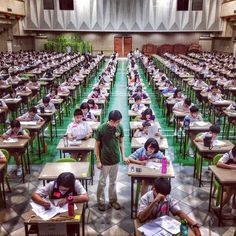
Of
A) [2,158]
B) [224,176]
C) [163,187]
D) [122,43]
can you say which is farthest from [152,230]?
[122,43]

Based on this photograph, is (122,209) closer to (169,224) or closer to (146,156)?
(146,156)

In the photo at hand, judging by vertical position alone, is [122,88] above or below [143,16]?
below

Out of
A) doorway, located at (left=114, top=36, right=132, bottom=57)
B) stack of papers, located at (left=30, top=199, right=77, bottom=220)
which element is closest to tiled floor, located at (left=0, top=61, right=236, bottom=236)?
stack of papers, located at (left=30, top=199, right=77, bottom=220)

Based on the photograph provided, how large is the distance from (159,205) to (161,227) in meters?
0.31

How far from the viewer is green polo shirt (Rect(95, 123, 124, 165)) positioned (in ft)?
18.4

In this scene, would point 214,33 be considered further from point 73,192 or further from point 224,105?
point 73,192

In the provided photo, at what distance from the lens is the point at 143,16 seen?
3569 centimetres

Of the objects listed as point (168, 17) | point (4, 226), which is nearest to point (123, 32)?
point (168, 17)

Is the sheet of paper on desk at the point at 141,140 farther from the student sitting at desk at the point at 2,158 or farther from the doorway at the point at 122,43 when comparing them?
the doorway at the point at 122,43

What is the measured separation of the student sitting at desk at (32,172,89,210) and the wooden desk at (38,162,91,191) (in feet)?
2.37

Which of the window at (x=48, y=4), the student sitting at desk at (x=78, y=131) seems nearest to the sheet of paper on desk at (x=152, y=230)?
the student sitting at desk at (x=78, y=131)

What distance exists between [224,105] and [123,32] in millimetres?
28334

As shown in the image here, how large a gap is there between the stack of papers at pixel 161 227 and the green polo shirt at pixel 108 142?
6.23ft

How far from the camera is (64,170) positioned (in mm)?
5484
